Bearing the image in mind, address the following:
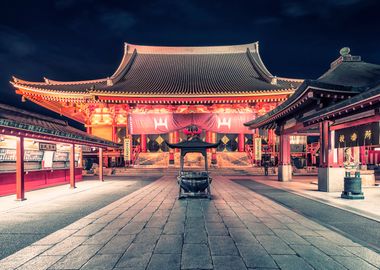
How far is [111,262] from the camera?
3.84 meters

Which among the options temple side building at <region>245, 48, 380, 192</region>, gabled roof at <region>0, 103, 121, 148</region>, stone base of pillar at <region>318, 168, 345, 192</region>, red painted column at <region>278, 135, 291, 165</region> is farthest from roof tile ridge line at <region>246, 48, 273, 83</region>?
gabled roof at <region>0, 103, 121, 148</region>

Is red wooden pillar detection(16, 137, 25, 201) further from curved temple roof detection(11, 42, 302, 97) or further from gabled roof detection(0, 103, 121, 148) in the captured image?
curved temple roof detection(11, 42, 302, 97)

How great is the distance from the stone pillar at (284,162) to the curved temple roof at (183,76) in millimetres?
4860

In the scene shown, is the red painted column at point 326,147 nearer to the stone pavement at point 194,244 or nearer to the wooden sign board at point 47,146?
the stone pavement at point 194,244

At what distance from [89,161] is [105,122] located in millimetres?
3861

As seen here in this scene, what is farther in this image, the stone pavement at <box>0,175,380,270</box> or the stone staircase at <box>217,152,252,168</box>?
the stone staircase at <box>217,152,252,168</box>

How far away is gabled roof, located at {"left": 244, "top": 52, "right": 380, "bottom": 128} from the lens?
9528mm

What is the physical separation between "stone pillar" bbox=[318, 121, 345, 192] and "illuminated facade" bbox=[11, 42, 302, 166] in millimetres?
9196

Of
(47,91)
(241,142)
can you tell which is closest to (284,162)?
(241,142)

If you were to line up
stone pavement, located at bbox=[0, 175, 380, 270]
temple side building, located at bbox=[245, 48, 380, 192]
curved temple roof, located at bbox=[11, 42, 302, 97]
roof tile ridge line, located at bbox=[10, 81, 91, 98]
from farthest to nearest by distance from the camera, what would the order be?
curved temple roof, located at bbox=[11, 42, 302, 97]
roof tile ridge line, located at bbox=[10, 81, 91, 98]
temple side building, located at bbox=[245, 48, 380, 192]
stone pavement, located at bbox=[0, 175, 380, 270]

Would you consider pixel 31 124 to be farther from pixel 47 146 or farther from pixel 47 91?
pixel 47 91

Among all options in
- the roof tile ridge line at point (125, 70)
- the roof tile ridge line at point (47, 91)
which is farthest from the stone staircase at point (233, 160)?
the roof tile ridge line at point (47, 91)

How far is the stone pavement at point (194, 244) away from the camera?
3803 millimetres

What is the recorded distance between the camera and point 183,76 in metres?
25.2
